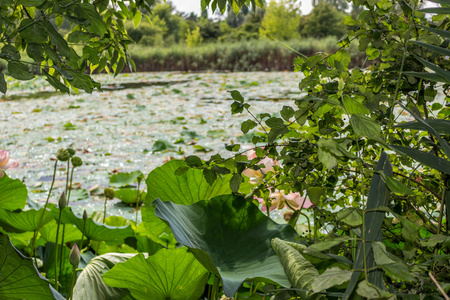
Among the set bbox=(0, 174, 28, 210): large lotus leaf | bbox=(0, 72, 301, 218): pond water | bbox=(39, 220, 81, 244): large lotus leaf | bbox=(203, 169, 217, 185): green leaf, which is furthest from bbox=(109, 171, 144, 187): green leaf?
bbox=(203, 169, 217, 185): green leaf

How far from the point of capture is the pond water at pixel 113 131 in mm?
2176

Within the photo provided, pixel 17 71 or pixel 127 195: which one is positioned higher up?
pixel 17 71

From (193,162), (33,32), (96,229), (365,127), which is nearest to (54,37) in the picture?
(33,32)

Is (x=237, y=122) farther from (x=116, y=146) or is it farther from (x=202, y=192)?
(x=202, y=192)

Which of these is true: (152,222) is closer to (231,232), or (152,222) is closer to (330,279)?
(231,232)

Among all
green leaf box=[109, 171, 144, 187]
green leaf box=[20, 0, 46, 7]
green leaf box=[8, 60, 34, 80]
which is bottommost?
green leaf box=[109, 171, 144, 187]

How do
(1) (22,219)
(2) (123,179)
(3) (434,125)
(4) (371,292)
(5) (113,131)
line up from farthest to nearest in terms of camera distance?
1. (5) (113,131)
2. (2) (123,179)
3. (1) (22,219)
4. (3) (434,125)
5. (4) (371,292)

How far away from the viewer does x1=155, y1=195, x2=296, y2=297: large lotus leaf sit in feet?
2.06

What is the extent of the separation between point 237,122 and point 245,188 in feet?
9.14

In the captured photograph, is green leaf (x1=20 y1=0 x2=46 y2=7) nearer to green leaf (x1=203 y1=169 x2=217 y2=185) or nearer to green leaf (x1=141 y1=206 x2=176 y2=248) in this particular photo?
green leaf (x1=203 y1=169 x2=217 y2=185)

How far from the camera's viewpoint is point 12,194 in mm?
930

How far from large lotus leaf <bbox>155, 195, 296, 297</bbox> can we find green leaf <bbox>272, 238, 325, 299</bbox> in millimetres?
134

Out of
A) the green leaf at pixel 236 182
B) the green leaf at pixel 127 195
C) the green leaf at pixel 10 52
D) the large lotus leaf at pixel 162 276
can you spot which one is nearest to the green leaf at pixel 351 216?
the green leaf at pixel 236 182

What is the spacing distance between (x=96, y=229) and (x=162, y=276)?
363 mm
